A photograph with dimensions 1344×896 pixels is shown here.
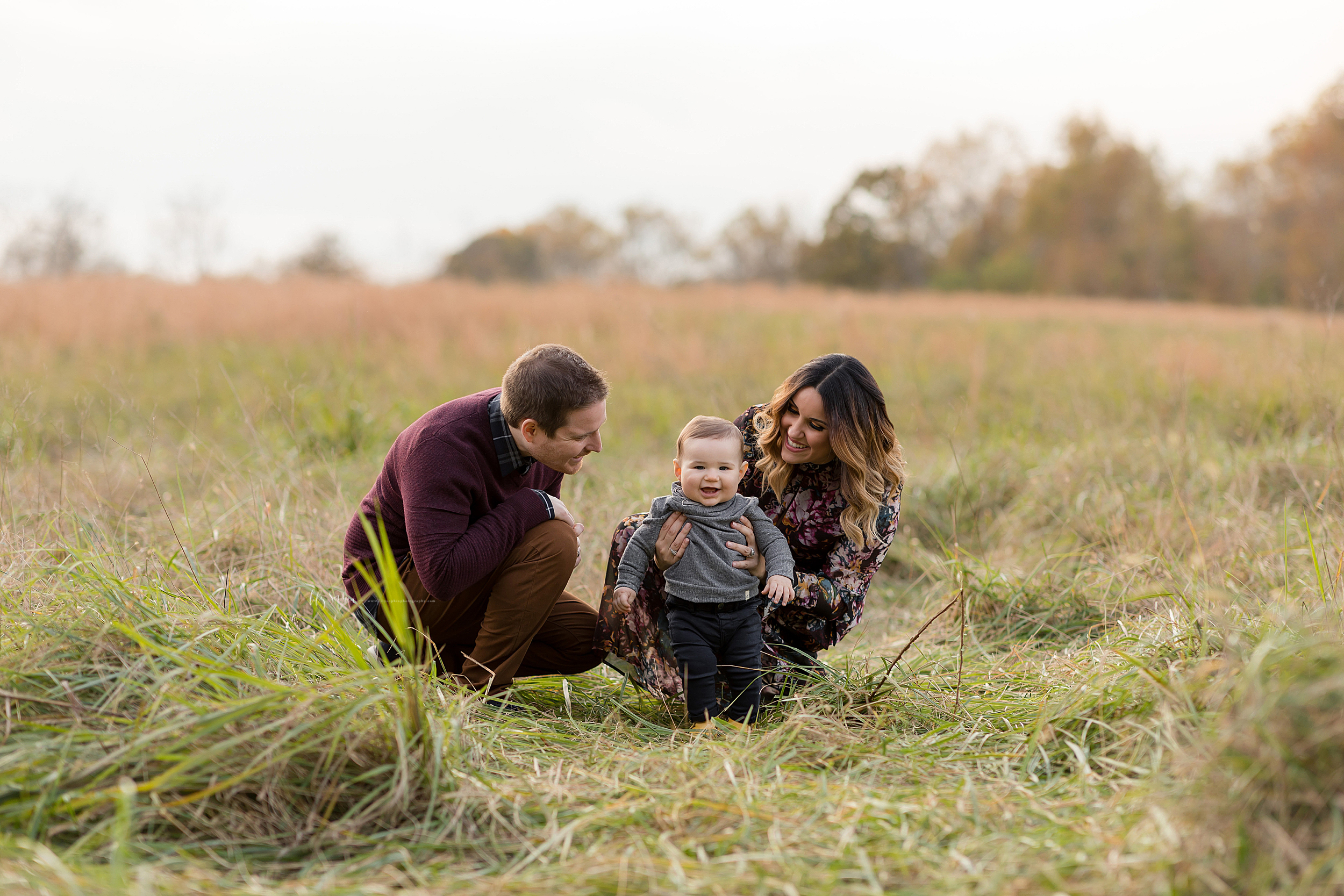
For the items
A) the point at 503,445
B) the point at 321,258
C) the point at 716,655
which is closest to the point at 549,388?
the point at 503,445

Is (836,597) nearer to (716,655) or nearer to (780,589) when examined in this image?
(780,589)

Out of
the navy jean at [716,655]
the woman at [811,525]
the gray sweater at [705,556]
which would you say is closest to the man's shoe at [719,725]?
the navy jean at [716,655]

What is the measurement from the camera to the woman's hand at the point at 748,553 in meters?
2.66

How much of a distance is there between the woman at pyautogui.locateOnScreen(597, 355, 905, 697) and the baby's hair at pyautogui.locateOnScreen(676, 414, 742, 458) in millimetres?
254

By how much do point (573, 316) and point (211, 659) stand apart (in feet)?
29.8

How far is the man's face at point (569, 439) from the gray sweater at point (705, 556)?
0.93ft

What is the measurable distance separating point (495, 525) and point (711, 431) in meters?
0.72

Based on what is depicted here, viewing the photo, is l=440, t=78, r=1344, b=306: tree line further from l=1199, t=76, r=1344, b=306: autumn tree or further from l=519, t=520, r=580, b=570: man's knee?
l=519, t=520, r=580, b=570: man's knee

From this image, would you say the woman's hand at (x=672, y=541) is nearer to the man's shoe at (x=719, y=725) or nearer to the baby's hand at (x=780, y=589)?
the baby's hand at (x=780, y=589)

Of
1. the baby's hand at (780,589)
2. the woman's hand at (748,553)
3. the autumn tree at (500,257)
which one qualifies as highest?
the autumn tree at (500,257)

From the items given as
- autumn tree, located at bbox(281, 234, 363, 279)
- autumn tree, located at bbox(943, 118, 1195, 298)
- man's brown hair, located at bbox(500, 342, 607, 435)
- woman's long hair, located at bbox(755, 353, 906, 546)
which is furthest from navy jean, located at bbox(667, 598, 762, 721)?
autumn tree, located at bbox(943, 118, 1195, 298)

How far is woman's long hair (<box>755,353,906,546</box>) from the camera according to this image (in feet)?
9.19

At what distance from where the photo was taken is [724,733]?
8.04 feet

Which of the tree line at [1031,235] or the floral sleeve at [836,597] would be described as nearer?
the floral sleeve at [836,597]
